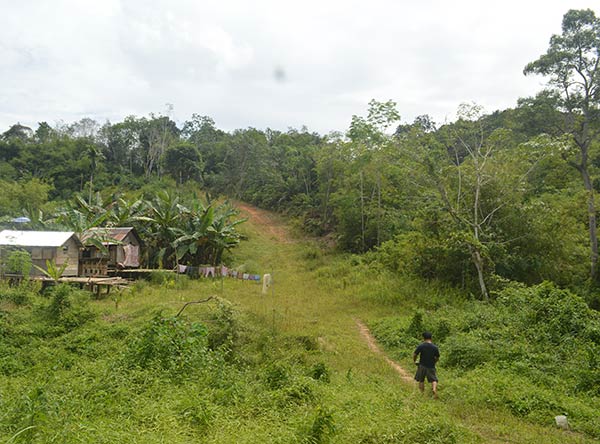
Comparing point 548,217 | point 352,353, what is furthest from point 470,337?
point 548,217

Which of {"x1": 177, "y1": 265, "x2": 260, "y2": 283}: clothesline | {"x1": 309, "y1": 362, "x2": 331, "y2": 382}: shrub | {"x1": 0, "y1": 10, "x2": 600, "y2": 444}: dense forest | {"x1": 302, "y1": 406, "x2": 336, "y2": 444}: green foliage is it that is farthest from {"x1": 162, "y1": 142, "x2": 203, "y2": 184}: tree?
{"x1": 302, "y1": 406, "x2": 336, "y2": 444}: green foliage

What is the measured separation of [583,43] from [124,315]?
16195 millimetres

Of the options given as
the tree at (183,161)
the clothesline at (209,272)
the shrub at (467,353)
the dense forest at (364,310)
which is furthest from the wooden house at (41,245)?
the tree at (183,161)

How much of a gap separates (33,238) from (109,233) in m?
3.63

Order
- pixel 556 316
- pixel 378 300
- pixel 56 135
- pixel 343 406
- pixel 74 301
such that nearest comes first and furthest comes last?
pixel 343 406, pixel 556 316, pixel 74 301, pixel 378 300, pixel 56 135

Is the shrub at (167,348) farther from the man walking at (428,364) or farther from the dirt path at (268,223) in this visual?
the dirt path at (268,223)

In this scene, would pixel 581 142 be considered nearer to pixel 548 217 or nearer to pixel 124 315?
pixel 548 217

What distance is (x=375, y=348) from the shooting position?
11.3 meters

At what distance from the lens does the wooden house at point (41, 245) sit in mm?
15867

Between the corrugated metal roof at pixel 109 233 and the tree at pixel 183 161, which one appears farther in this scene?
the tree at pixel 183 161

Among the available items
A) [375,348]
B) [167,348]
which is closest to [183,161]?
[375,348]

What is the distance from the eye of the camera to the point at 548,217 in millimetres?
14969

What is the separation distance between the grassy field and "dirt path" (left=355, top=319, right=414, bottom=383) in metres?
0.19

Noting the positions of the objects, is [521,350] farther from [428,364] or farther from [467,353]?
[428,364]
